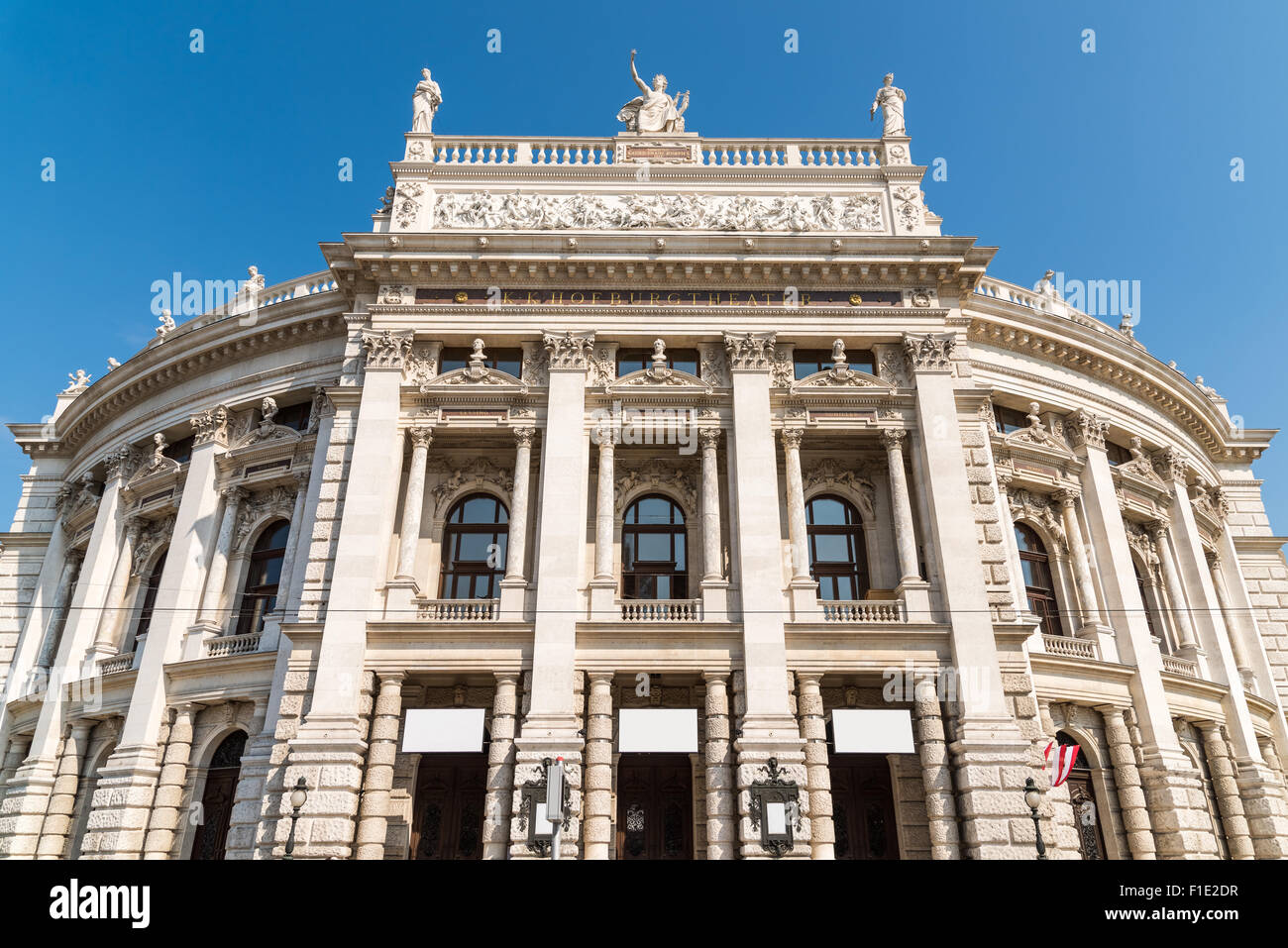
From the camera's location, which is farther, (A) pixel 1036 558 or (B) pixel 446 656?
(A) pixel 1036 558

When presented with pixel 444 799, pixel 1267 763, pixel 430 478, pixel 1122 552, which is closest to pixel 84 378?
pixel 430 478

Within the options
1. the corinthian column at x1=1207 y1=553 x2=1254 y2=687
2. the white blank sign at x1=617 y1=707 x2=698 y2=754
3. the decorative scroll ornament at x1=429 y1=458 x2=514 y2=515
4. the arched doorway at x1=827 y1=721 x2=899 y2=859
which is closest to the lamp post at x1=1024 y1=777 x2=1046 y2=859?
the arched doorway at x1=827 y1=721 x2=899 y2=859

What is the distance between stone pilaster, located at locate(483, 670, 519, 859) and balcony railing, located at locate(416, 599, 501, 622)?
6.11ft

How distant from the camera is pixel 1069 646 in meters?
27.1

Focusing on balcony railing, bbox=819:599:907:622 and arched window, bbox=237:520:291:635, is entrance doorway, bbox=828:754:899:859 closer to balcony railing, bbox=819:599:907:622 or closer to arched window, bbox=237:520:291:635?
balcony railing, bbox=819:599:907:622

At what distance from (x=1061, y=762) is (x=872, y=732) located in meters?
4.66

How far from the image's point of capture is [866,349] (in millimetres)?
27609

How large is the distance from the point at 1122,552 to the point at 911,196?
1400 centimetres

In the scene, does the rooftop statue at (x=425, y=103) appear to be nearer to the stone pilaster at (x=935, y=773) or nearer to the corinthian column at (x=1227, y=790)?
the stone pilaster at (x=935, y=773)

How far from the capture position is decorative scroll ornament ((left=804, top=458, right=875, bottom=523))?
27.0 metres

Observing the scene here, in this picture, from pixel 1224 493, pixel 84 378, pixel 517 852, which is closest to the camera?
pixel 517 852

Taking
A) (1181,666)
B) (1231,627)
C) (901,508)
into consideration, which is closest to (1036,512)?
(1181,666)
